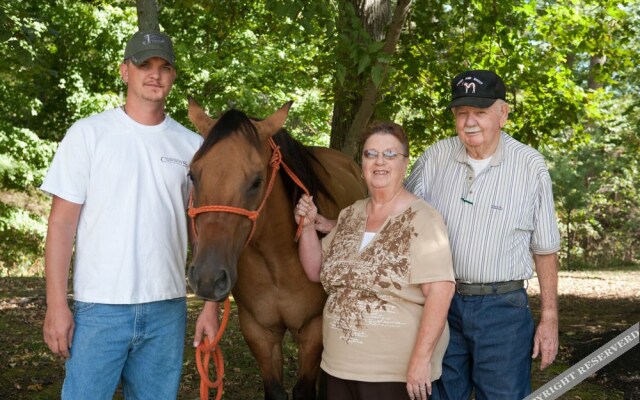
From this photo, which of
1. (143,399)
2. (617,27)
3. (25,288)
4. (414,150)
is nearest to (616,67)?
(617,27)

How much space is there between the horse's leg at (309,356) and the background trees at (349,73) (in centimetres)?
153

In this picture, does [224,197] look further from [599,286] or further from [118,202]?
[599,286]

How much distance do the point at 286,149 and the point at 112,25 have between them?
11.5 meters

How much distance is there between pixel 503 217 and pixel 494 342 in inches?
21.6

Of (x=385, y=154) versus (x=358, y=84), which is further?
(x=358, y=84)

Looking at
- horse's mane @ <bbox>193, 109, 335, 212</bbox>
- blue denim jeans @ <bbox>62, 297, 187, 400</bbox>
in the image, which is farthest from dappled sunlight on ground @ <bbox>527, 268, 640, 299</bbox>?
blue denim jeans @ <bbox>62, 297, 187, 400</bbox>

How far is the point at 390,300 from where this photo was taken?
2.55m

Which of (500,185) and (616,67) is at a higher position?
(616,67)

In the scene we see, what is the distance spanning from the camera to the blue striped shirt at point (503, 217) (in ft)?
9.21

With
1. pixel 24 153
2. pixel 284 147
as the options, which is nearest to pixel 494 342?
pixel 284 147

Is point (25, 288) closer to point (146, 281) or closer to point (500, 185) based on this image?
point (146, 281)

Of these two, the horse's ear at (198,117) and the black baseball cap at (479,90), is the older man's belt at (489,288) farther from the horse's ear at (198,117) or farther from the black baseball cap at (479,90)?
the horse's ear at (198,117)

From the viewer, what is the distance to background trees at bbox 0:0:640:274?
6.60 m

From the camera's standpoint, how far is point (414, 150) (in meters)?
9.95
